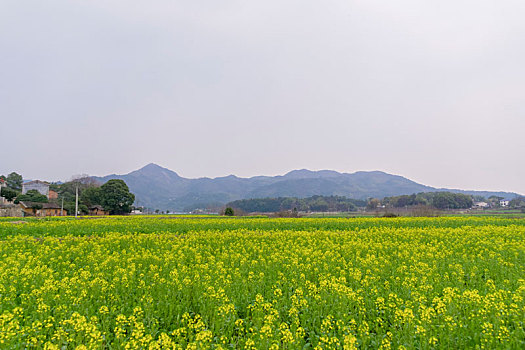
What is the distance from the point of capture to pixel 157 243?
49.4 feet

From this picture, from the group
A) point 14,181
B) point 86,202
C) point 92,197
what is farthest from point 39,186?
point 92,197

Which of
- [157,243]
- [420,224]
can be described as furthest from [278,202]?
[157,243]

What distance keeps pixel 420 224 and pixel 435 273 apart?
71.7 ft

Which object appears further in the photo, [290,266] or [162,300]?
[290,266]

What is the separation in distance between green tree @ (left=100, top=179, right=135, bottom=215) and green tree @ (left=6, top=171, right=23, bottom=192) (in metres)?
53.1

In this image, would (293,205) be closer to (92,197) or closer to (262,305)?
(92,197)

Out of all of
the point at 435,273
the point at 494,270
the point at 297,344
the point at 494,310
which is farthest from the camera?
the point at 494,270

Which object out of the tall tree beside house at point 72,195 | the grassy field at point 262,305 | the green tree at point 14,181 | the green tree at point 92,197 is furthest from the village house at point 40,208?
the grassy field at point 262,305

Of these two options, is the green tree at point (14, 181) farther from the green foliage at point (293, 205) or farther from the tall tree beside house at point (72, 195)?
the green foliage at point (293, 205)

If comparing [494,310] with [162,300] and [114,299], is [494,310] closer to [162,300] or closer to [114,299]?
[162,300]

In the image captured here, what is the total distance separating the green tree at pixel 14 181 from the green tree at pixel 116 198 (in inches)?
2090

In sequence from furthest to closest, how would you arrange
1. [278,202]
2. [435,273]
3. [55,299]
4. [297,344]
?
[278,202] → [435,273] → [55,299] → [297,344]

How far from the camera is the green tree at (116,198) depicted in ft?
249

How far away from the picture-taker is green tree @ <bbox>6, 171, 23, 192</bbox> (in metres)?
104
